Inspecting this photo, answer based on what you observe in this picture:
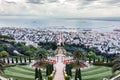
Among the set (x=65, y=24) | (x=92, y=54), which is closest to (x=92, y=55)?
(x=92, y=54)

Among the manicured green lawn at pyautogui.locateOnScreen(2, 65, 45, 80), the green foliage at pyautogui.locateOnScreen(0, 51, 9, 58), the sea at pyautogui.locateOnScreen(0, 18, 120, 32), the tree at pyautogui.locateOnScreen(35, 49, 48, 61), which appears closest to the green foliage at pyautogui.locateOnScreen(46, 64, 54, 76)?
the manicured green lawn at pyautogui.locateOnScreen(2, 65, 45, 80)

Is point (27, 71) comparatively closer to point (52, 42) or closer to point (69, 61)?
point (69, 61)

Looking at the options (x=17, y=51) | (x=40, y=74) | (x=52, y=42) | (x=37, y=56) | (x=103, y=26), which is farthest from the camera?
(x=103, y=26)

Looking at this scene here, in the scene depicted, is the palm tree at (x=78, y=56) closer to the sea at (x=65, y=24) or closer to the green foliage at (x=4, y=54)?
the green foliage at (x=4, y=54)

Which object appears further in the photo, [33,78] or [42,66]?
[42,66]

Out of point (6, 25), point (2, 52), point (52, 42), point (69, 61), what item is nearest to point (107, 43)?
point (52, 42)

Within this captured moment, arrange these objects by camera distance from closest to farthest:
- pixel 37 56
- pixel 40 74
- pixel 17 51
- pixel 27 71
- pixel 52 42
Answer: pixel 40 74 → pixel 27 71 → pixel 37 56 → pixel 17 51 → pixel 52 42

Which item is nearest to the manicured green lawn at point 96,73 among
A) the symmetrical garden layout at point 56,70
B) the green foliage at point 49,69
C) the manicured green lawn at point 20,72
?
the symmetrical garden layout at point 56,70
